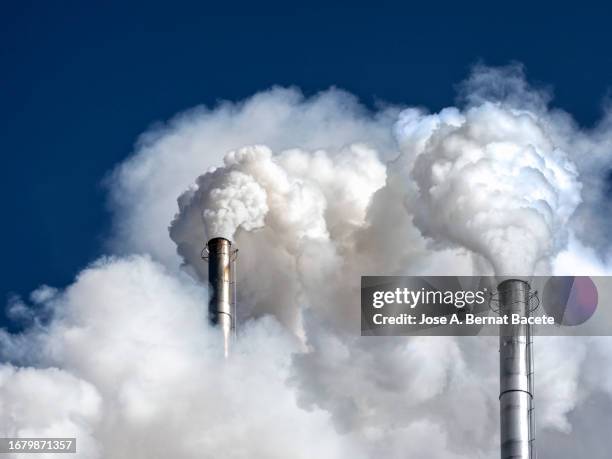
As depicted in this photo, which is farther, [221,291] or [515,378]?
[221,291]

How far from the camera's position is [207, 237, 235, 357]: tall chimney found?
203ft

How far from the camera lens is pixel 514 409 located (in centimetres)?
5059

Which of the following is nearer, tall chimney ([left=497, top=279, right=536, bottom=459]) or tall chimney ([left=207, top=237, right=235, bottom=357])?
tall chimney ([left=497, top=279, right=536, bottom=459])

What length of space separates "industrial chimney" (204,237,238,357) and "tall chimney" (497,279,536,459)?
14.0 meters

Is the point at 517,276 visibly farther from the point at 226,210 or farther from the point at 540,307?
the point at 226,210

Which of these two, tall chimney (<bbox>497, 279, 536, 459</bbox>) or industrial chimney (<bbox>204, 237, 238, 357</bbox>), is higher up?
industrial chimney (<bbox>204, 237, 238, 357</bbox>)

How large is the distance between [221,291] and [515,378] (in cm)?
1595

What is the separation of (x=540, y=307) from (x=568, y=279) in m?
2.40

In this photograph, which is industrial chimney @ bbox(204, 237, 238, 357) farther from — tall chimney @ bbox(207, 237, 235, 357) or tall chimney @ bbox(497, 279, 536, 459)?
tall chimney @ bbox(497, 279, 536, 459)

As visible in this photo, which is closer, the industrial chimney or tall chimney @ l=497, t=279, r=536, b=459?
tall chimney @ l=497, t=279, r=536, b=459

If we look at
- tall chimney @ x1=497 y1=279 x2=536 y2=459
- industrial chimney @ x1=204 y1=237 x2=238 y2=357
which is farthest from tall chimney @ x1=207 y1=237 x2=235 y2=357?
tall chimney @ x1=497 y1=279 x2=536 y2=459

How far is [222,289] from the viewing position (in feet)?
205

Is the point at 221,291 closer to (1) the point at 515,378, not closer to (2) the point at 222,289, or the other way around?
(2) the point at 222,289

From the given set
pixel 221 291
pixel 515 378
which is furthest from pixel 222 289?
pixel 515 378
